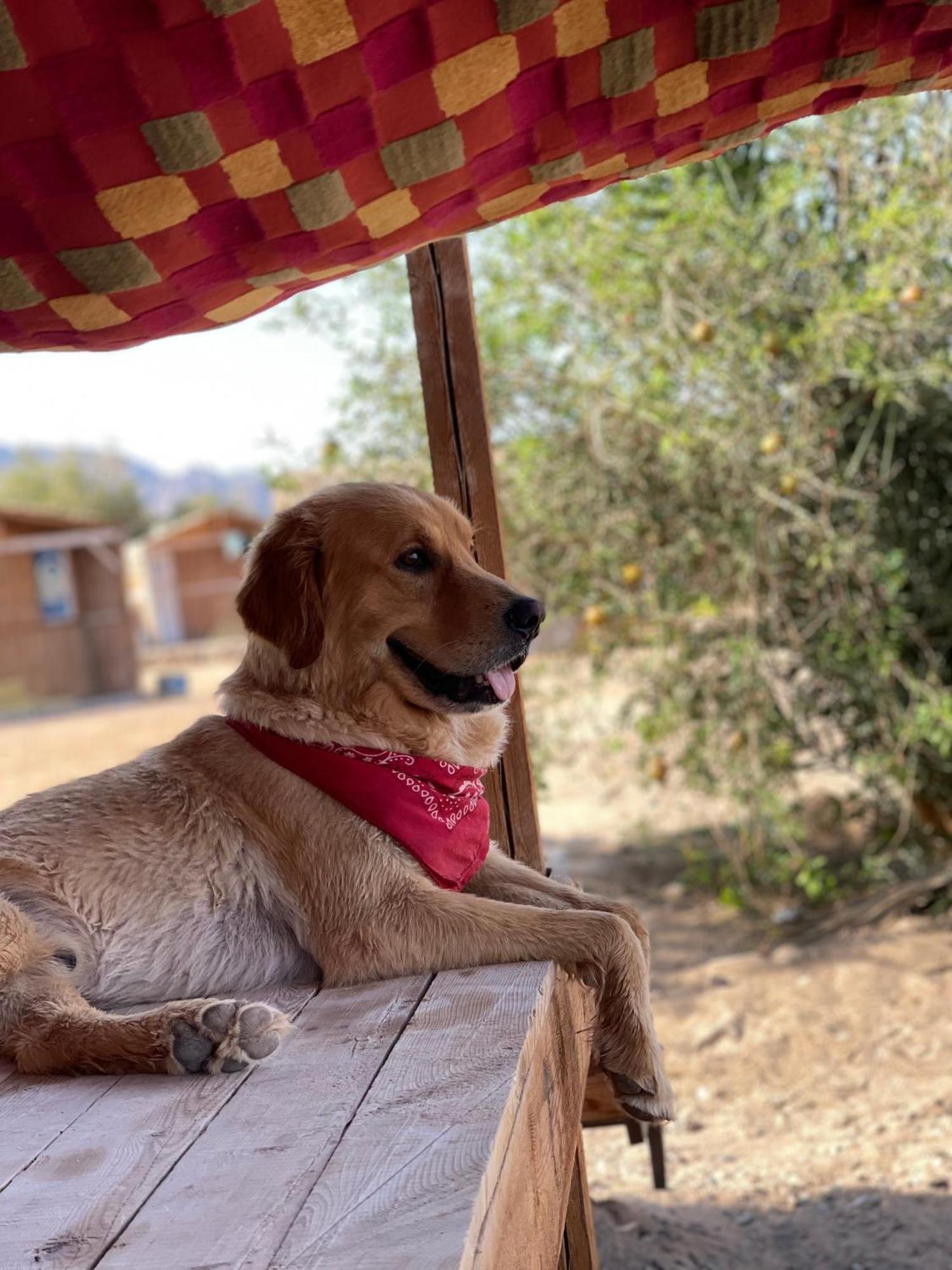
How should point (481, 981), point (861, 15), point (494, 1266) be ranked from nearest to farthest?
1. point (494, 1266)
2. point (861, 15)
3. point (481, 981)

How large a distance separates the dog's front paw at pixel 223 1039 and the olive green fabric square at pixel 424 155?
4.13 feet

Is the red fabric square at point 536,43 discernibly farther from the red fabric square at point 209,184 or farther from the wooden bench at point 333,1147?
the wooden bench at point 333,1147

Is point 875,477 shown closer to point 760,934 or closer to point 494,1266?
point 760,934

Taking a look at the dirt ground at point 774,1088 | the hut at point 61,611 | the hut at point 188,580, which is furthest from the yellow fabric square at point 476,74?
the hut at point 188,580

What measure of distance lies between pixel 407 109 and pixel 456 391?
1.18 metres

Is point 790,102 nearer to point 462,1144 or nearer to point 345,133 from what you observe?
point 345,133

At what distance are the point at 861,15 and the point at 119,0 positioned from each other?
1070mm

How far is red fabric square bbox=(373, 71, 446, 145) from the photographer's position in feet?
5.49

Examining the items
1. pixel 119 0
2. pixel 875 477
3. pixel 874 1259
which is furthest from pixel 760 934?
pixel 119 0

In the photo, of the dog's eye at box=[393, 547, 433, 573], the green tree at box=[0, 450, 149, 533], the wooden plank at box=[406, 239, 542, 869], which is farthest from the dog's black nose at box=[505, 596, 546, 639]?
the green tree at box=[0, 450, 149, 533]

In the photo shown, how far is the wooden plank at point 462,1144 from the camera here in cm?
130

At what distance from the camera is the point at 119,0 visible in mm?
1387

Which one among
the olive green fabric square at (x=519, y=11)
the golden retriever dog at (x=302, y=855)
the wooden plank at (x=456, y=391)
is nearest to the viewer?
the olive green fabric square at (x=519, y=11)

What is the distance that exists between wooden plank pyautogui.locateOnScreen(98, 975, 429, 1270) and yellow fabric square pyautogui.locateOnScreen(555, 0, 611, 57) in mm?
1462
